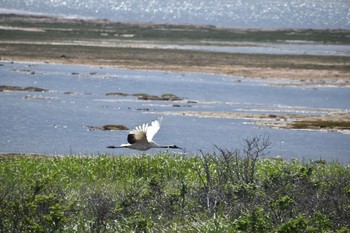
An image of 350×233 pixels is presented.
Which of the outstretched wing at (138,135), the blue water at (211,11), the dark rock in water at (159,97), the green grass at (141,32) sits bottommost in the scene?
the blue water at (211,11)

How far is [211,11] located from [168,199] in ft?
322

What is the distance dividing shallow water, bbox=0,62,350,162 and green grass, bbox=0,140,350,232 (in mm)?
3623

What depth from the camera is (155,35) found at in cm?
7244

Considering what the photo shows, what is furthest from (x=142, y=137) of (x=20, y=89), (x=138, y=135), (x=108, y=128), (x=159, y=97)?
(x=20, y=89)

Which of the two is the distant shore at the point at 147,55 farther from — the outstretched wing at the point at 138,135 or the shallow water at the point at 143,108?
the outstretched wing at the point at 138,135

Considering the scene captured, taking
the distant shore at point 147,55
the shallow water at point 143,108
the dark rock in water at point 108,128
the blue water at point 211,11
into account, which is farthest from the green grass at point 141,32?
the dark rock in water at point 108,128

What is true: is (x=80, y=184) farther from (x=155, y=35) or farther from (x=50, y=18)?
(x=50, y=18)

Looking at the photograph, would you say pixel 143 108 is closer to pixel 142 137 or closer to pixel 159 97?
pixel 159 97

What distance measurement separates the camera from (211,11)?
4331 inches

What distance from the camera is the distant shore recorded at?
4834 centimetres

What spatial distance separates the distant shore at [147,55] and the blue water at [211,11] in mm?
25808

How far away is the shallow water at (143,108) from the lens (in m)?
25.8

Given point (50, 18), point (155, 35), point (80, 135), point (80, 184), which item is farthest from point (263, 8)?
point (80, 184)

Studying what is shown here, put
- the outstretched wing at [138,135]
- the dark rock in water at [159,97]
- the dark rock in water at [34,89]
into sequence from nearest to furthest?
the outstretched wing at [138,135]
the dark rock in water at [159,97]
the dark rock in water at [34,89]
